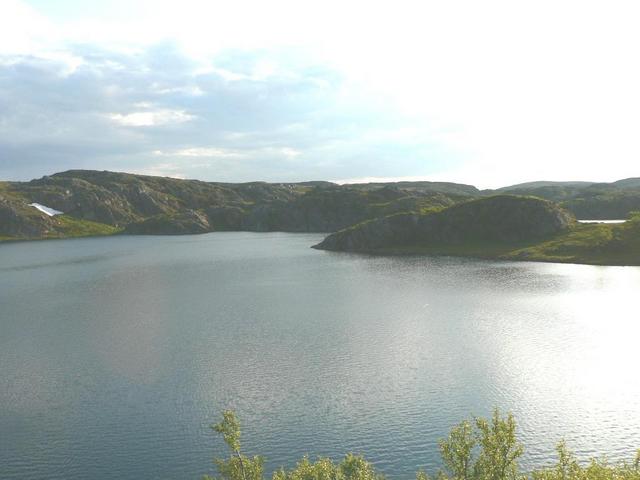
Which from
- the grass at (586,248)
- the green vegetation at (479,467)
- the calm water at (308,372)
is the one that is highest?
the grass at (586,248)

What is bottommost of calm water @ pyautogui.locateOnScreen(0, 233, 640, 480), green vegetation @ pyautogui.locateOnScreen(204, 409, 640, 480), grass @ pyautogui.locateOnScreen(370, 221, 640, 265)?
calm water @ pyautogui.locateOnScreen(0, 233, 640, 480)

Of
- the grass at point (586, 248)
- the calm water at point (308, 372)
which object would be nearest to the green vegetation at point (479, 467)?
the calm water at point (308, 372)

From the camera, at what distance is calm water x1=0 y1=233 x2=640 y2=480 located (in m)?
50.4

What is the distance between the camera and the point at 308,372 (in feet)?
229

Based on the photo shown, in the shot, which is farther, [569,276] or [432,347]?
[569,276]

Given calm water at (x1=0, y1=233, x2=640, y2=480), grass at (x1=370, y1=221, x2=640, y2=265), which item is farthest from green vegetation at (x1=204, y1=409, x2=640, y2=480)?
grass at (x1=370, y1=221, x2=640, y2=265)

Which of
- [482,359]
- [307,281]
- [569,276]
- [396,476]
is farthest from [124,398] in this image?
[569,276]

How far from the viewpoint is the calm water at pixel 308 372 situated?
50438mm

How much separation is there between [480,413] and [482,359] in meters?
18.3

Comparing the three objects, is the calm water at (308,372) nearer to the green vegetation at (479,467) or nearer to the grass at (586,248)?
the green vegetation at (479,467)

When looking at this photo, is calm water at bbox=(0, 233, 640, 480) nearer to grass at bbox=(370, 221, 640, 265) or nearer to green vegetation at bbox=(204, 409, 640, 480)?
green vegetation at bbox=(204, 409, 640, 480)

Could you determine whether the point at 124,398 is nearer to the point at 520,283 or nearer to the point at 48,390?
the point at 48,390

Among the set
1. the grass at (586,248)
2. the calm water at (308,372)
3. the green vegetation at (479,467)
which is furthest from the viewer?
the grass at (586,248)

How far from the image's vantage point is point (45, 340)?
8894cm
